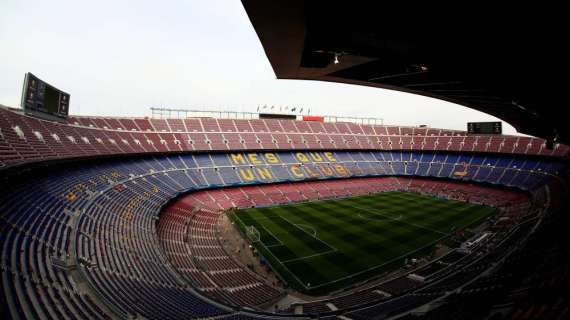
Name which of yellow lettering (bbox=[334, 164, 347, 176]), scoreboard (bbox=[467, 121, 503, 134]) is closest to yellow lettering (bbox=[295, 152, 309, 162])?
yellow lettering (bbox=[334, 164, 347, 176])

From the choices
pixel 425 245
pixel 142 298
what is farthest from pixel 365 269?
pixel 142 298

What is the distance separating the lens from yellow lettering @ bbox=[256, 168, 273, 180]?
53.9 meters

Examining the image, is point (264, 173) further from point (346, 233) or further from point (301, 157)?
point (346, 233)

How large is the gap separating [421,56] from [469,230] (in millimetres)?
35280

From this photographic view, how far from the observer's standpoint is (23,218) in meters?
16.7

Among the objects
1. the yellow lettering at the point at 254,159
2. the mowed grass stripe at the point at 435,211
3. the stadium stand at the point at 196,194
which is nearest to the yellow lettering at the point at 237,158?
the stadium stand at the point at 196,194

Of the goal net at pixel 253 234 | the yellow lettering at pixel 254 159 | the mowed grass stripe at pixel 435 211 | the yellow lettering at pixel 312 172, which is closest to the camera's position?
the goal net at pixel 253 234

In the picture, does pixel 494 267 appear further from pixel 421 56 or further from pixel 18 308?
pixel 18 308

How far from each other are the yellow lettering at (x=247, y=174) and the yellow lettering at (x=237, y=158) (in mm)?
2358

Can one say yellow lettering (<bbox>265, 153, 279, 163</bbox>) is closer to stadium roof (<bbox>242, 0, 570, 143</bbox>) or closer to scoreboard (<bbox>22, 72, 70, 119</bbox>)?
scoreboard (<bbox>22, 72, 70, 119</bbox>)

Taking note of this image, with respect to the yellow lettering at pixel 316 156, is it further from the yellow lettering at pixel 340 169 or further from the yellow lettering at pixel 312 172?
the yellow lettering at pixel 312 172

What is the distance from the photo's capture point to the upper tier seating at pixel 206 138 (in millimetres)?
25547

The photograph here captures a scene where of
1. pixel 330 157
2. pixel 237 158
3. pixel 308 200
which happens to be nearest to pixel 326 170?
pixel 330 157

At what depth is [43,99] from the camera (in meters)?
29.8
